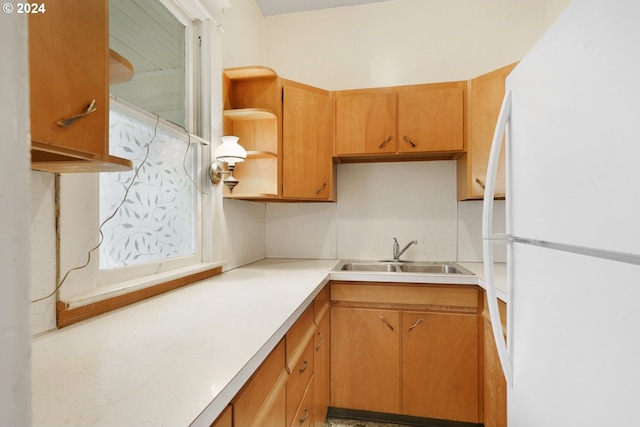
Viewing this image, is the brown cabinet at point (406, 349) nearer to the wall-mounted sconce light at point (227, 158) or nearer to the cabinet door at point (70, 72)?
the wall-mounted sconce light at point (227, 158)

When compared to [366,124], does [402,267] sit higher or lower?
lower

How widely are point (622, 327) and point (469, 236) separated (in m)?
1.95

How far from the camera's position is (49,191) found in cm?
94

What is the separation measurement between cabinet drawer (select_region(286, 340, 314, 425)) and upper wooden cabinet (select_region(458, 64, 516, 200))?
4.51ft

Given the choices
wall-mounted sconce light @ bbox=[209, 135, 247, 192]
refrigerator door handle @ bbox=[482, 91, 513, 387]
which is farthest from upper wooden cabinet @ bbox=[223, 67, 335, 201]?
refrigerator door handle @ bbox=[482, 91, 513, 387]

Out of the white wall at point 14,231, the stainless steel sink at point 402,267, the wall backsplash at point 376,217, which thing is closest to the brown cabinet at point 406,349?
the stainless steel sink at point 402,267

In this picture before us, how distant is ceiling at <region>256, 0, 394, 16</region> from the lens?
2.49 metres

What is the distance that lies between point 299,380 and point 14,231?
125 centimetres

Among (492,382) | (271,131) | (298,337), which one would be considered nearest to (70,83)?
(298,337)

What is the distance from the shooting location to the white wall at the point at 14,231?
0.71 ft

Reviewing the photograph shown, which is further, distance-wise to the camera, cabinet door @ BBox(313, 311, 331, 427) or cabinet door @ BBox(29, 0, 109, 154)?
cabinet door @ BBox(313, 311, 331, 427)

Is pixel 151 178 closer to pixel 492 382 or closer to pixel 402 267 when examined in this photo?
pixel 402 267

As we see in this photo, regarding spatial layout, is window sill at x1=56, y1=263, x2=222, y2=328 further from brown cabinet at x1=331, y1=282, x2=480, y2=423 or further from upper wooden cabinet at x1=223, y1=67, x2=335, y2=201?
brown cabinet at x1=331, y1=282, x2=480, y2=423

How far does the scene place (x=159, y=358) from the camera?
75cm
